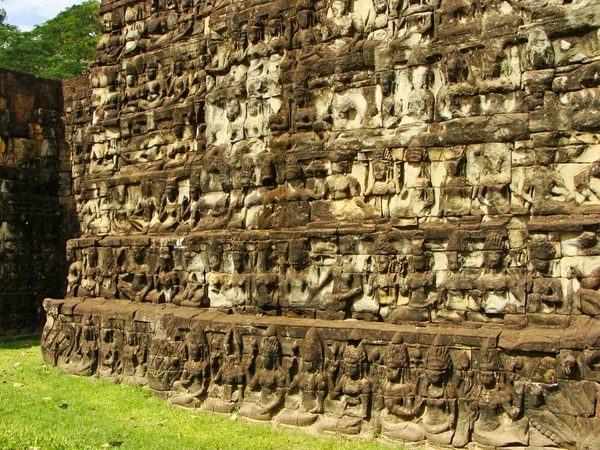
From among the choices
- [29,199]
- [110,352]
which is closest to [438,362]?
[110,352]

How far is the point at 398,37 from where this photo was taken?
7906 mm

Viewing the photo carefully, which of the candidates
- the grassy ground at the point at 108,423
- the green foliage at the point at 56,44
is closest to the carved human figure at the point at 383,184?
the grassy ground at the point at 108,423

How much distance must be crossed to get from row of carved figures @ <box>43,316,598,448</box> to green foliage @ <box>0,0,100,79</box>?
20.4 metres

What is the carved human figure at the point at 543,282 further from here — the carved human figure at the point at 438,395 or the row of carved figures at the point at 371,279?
the carved human figure at the point at 438,395

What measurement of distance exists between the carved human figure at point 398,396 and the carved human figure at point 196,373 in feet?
8.35

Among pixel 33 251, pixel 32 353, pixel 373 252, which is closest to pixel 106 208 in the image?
pixel 32 353

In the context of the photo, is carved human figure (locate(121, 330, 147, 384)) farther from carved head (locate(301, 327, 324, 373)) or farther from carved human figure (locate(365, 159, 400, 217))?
carved human figure (locate(365, 159, 400, 217))

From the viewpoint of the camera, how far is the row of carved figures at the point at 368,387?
651 cm

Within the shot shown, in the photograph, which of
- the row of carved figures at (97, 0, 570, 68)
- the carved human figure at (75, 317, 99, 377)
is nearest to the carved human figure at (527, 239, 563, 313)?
the row of carved figures at (97, 0, 570, 68)

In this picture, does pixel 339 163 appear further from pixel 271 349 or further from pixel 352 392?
pixel 352 392

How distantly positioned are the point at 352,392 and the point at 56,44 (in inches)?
981

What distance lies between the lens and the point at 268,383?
8086mm

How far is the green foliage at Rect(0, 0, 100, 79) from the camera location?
88.2 ft

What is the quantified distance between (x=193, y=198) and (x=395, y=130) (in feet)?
11.2
